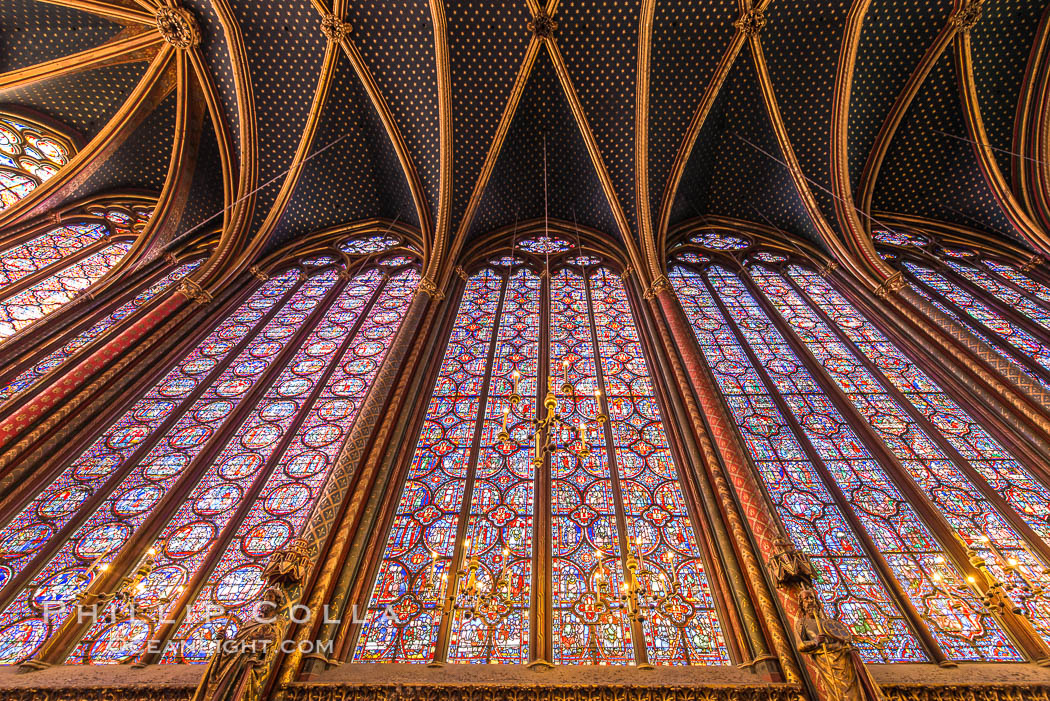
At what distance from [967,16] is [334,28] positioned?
12539 millimetres

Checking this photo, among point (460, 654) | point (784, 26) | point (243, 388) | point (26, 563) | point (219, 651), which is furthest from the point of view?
point (784, 26)

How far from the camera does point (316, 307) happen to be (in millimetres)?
11086

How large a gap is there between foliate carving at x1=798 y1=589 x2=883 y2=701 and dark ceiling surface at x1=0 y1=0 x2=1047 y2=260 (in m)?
9.14

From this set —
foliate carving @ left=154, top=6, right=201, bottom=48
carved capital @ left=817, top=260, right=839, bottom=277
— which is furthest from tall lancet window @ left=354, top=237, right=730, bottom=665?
foliate carving @ left=154, top=6, right=201, bottom=48

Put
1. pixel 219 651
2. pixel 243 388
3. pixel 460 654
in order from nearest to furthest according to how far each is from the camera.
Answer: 1. pixel 219 651
2. pixel 460 654
3. pixel 243 388

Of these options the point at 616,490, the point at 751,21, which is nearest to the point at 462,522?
the point at 616,490

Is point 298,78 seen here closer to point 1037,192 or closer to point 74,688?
point 74,688

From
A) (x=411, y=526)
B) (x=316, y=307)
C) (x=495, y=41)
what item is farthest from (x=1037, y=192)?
(x=316, y=307)

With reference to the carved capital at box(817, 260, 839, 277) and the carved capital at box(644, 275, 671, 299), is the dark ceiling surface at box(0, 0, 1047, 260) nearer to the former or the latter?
the carved capital at box(817, 260, 839, 277)

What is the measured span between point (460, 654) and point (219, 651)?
1.92 metres

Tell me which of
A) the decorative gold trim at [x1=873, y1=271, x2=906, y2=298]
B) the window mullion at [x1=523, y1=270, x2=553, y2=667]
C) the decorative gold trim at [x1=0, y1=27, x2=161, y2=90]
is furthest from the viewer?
the decorative gold trim at [x1=0, y1=27, x2=161, y2=90]

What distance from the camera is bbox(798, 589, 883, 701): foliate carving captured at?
394 centimetres

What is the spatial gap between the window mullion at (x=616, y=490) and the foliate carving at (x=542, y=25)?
5489 millimetres

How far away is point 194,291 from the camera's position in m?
9.53
